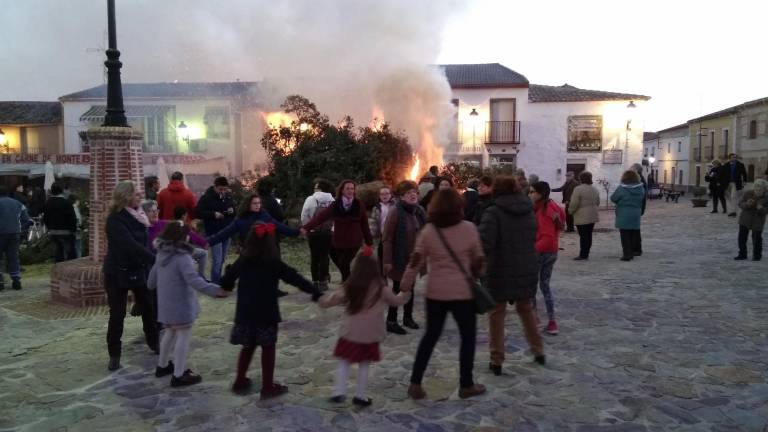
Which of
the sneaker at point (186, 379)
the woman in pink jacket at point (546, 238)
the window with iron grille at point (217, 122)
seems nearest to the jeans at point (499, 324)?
the woman in pink jacket at point (546, 238)

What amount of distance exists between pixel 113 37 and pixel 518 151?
22.7 m

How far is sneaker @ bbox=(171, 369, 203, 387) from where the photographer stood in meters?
4.42

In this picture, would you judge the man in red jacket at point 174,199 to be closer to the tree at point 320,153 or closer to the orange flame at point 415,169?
the tree at point 320,153

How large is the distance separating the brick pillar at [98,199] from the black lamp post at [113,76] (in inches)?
7.0

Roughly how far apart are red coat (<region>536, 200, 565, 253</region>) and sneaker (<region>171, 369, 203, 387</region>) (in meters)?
3.45

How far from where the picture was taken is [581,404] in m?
4.05

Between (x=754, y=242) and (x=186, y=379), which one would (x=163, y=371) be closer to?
(x=186, y=379)

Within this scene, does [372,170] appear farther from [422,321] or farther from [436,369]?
[436,369]

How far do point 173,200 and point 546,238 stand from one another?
5126 millimetres

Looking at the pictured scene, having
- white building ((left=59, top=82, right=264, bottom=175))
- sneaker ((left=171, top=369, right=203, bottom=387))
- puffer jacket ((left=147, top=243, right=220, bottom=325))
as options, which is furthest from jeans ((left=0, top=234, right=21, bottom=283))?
white building ((left=59, top=82, right=264, bottom=175))

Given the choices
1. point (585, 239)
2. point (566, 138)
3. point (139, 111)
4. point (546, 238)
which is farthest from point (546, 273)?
point (139, 111)

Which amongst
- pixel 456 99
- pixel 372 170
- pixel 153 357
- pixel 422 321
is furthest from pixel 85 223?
pixel 456 99

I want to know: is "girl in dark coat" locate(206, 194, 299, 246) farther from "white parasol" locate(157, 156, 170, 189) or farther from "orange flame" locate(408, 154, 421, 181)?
"orange flame" locate(408, 154, 421, 181)

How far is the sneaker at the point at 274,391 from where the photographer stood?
13.6ft
